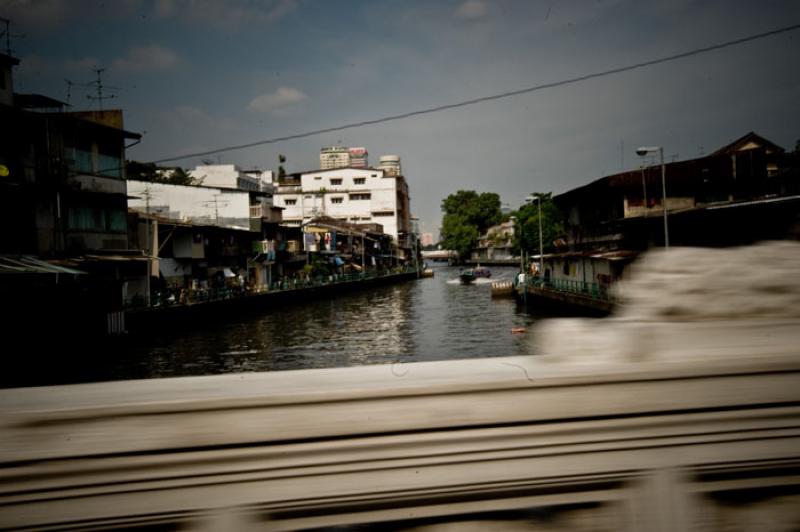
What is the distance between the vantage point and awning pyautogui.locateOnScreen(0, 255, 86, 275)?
15.0m

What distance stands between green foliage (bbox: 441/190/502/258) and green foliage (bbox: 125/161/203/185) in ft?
196

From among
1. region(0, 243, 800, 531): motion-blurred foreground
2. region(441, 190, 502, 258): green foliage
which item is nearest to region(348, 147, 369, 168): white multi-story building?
region(441, 190, 502, 258): green foliage

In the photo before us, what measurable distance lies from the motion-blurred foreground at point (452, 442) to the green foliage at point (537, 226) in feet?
156

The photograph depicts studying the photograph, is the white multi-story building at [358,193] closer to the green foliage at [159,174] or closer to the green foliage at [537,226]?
the green foliage at [159,174]

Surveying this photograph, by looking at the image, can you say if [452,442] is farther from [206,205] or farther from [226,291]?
[206,205]

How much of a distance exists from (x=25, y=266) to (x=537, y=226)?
43439mm

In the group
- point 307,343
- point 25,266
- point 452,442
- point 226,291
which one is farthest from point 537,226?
point 452,442

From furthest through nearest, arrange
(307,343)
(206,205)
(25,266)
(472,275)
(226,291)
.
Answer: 1. (472,275)
2. (206,205)
3. (226,291)
4. (307,343)
5. (25,266)

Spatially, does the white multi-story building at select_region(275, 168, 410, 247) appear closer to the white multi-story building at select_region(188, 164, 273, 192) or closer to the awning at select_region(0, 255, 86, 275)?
the white multi-story building at select_region(188, 164, 273, 192)

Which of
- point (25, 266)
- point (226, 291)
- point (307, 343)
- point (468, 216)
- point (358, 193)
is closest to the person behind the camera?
point (25, 266)

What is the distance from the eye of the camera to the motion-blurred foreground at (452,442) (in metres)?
1.04

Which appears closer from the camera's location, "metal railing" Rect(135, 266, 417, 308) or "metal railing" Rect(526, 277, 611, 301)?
"metal railing" Rect(526, 277, 611, 301)

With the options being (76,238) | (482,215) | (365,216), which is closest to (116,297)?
(76,238)

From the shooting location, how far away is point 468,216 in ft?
337
